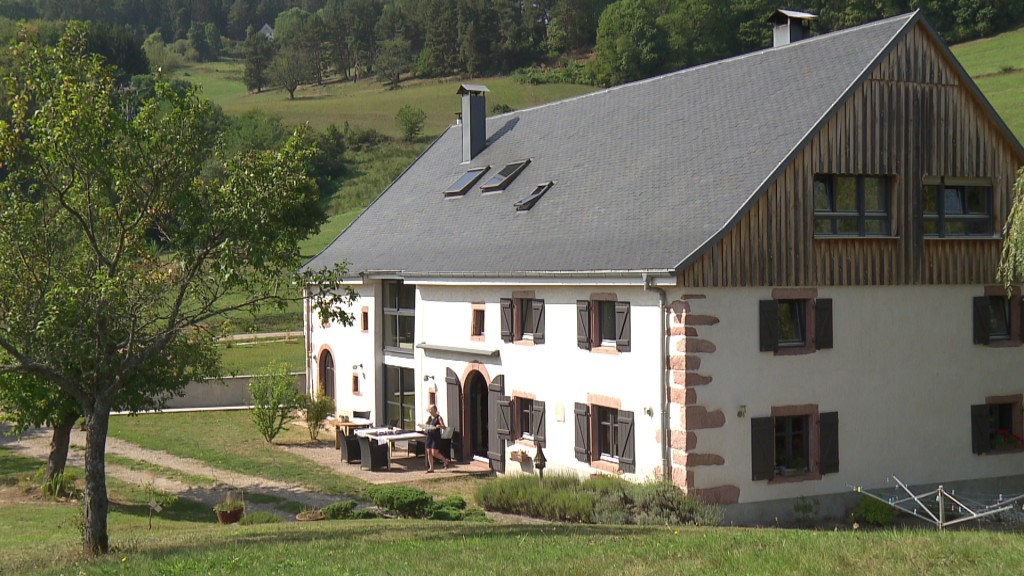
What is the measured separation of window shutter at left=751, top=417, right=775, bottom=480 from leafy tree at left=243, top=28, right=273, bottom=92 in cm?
11689

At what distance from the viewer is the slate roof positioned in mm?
19672

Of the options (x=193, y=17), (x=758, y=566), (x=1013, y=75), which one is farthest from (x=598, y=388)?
(x=193, y=17)

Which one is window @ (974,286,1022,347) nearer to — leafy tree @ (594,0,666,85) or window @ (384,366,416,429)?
window @ (384,366,416,429)

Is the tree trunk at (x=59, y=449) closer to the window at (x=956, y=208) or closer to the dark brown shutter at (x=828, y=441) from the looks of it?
the dark brown shutter at (x=828, y=441)

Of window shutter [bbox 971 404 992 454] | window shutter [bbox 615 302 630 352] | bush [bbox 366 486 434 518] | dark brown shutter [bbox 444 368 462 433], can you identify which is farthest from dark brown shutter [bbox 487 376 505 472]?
window shutter [bbox 971 404 992 454]

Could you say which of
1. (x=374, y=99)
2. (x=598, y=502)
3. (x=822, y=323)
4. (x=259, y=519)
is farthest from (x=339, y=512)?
A: (x=374, y=99)

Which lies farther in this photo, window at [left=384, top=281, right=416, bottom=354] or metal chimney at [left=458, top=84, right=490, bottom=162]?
metal chimney at [left=458, top=84, right=490, bottom=162]

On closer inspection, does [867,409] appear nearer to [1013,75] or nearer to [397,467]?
[397,467]

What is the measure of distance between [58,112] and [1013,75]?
57.9 m

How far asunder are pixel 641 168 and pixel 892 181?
4.99 m

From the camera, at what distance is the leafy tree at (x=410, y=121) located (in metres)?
93.1

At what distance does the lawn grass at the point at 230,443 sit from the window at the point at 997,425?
12162 mm

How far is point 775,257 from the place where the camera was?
19.1 meters

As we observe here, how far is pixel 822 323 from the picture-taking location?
1947cm
